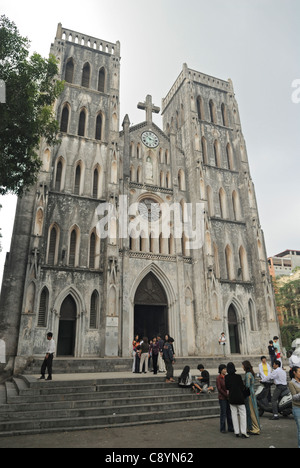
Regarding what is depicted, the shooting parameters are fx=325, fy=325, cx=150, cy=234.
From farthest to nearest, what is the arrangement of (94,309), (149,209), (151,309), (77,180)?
(151,309)
(149,209)
(77,180)
(94,309)

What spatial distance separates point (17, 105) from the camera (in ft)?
36.2

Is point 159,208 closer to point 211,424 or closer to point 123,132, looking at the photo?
point 123,132

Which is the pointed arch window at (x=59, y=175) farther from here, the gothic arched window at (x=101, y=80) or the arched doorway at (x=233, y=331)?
the arched doorway at (x=233, y=331)

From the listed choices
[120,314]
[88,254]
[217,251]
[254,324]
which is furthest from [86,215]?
[254,324]

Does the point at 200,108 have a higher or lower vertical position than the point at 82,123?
higher

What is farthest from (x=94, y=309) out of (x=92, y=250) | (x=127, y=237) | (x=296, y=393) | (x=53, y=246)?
(x=296, y=393)

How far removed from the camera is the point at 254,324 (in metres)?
21.1

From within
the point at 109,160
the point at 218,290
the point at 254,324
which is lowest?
the point at 254,324

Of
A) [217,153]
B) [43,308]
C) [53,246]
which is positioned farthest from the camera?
[217,153]

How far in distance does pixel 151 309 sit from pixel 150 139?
12.0 metres

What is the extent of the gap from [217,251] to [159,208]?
15.9 feet

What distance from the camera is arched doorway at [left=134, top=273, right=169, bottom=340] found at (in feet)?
64.4


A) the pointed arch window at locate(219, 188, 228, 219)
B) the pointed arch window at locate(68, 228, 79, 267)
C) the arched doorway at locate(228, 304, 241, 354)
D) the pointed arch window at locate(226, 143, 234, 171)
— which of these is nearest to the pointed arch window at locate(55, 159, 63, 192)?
the pointed arch window at locate(68, 228, 79, 267)

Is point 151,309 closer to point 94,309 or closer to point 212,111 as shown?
point 94,309
